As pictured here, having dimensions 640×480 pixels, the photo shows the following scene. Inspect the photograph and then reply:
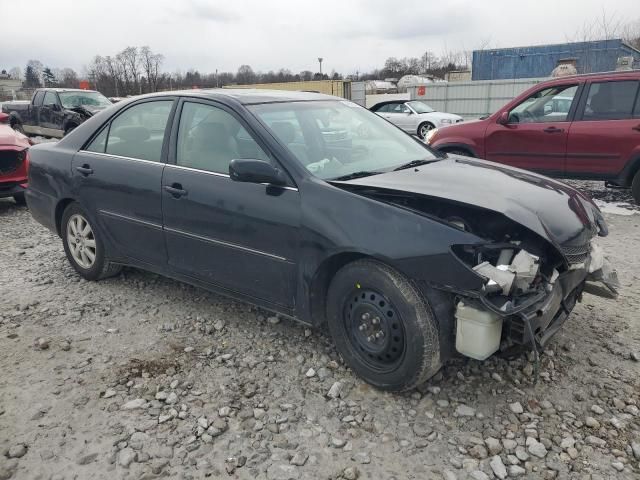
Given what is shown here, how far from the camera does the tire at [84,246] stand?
4.44 meters

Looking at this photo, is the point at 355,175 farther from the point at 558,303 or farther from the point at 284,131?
the point at 558,303

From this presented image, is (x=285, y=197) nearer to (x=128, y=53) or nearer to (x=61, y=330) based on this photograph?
(x=61, y=330)

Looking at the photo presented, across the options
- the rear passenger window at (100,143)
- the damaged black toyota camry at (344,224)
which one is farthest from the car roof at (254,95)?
the rear passenger window at (100,143)

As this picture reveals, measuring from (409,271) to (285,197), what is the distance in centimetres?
89

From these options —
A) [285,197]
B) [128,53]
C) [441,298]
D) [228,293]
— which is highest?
[128,53]

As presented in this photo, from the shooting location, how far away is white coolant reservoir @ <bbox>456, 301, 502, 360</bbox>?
2512mm

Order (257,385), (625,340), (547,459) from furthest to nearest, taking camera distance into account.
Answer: (625,340), (257,385), (547,459)

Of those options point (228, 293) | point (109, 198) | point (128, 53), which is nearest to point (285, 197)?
point (228, 293)

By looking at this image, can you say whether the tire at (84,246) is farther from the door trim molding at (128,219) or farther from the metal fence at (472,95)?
the metal fence at (472,95)

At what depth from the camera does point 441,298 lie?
105 inches

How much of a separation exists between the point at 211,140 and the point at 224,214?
1.90 feet

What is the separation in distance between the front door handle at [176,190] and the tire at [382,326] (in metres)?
1.30

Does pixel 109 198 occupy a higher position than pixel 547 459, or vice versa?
pixel 109 198

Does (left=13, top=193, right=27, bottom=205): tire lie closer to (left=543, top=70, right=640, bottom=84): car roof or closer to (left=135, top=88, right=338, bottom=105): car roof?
(left=135, top=88, right=338, bottom=105): car roof
